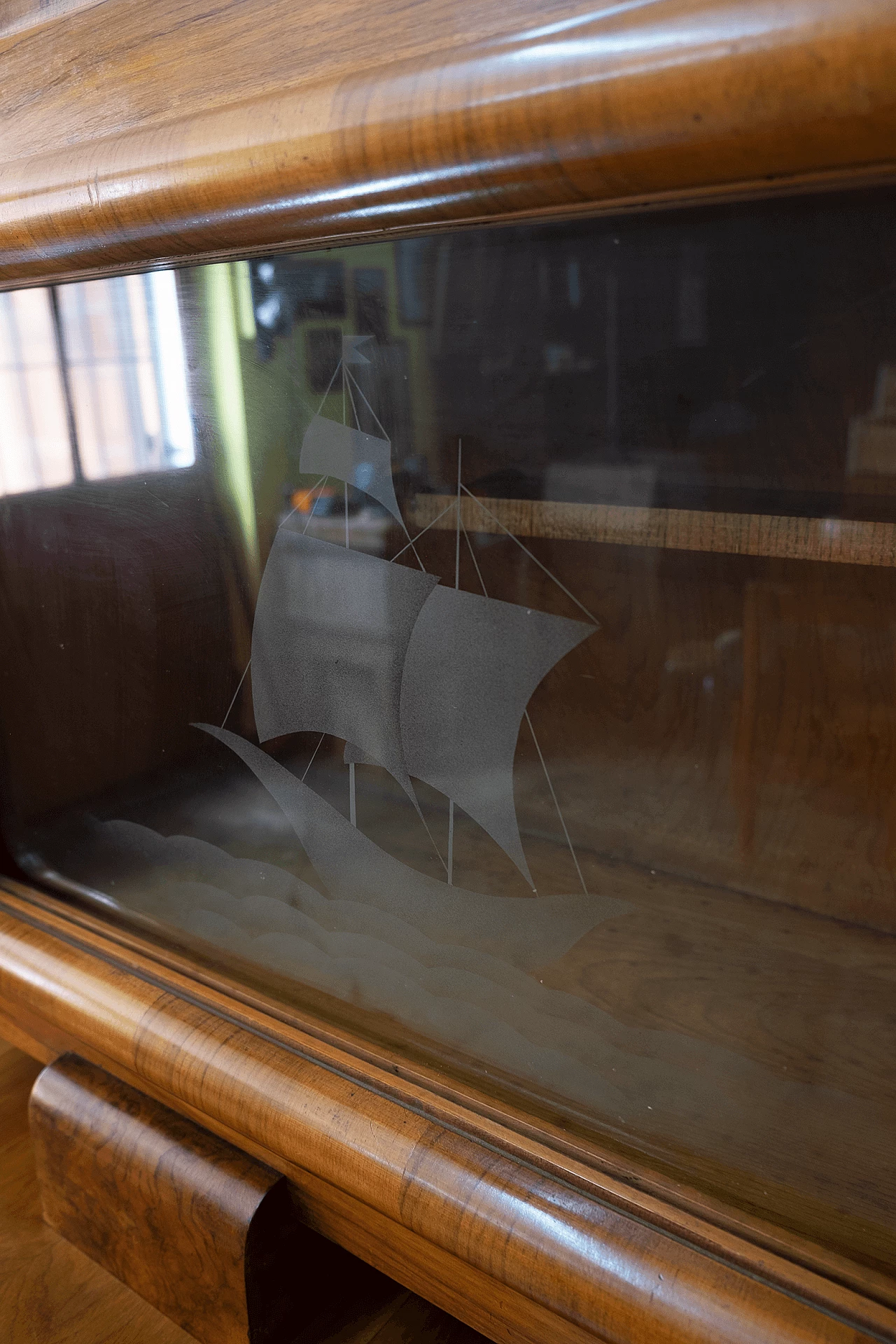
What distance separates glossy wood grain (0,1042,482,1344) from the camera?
564mm

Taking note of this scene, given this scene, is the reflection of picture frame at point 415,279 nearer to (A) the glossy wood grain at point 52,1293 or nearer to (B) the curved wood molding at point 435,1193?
(B) the curved wood molding at point 435,1193

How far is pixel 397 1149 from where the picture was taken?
462 millimetres

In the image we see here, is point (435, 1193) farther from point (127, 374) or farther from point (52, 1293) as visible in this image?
point (127, 374)

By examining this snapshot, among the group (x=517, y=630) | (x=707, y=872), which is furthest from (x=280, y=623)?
(x=707, y=872)

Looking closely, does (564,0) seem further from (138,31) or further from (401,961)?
(401,961)

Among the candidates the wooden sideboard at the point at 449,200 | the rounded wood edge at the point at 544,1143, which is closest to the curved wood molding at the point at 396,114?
the wooden sideboard at the point at 449,200

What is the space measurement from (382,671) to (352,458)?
10 cm

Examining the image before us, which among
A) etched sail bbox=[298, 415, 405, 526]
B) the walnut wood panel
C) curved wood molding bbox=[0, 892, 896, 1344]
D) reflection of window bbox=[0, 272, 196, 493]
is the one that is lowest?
the walnut wood panel

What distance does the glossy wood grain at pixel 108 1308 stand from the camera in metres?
0.56

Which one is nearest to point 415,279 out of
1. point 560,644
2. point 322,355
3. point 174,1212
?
point 322,355

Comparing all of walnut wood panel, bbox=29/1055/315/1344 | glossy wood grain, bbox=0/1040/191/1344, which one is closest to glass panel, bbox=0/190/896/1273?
walnut wood panel, bbox=29/1055/315/1344

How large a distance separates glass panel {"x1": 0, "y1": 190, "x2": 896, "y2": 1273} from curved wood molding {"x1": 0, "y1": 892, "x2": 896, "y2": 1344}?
3 cm

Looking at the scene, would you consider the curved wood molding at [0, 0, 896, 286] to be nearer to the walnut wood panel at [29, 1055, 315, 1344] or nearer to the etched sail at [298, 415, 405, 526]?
the etched sail at [298, 415, 405, 526]

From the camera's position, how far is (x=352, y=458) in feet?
1.54
